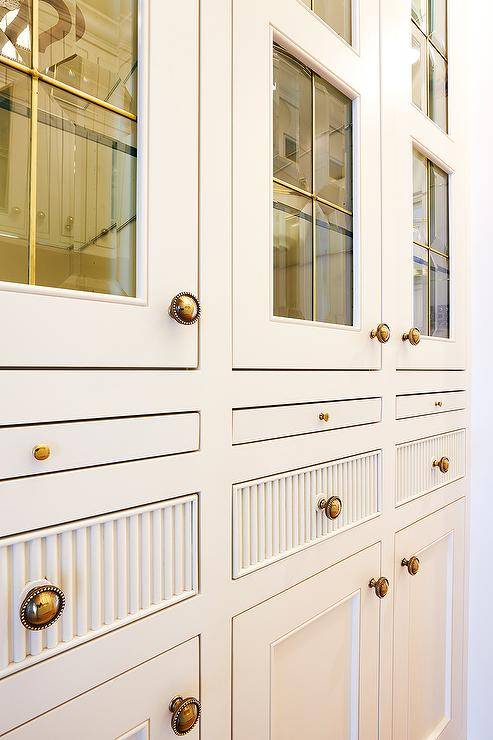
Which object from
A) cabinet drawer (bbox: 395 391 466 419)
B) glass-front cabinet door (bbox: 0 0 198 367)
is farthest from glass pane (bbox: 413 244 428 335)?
glass-front cabinet door (bbox: 0 0 198 367)

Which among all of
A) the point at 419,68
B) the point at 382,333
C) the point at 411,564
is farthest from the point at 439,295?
the point at 411,564

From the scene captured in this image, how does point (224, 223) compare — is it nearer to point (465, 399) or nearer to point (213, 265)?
point (213, 265)

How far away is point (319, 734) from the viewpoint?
2.59 ft

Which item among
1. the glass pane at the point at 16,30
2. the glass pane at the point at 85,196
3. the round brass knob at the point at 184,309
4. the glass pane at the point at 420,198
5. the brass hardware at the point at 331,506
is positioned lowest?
the brass hardware at the point at 331,506

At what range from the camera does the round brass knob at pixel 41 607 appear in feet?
1.41

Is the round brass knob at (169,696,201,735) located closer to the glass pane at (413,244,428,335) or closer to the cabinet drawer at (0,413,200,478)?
the cabinet drawer at (0,413,200,478)

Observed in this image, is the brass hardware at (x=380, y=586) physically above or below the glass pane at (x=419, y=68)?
below

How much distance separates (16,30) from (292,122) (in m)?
0.41

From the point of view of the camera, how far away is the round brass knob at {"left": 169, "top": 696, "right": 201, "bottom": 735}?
55cm

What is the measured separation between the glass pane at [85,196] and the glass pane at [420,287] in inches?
27.9

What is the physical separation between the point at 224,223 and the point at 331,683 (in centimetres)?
75

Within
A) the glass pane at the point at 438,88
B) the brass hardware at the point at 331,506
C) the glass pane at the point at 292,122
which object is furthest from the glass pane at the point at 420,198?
the brass hardware at the point at 331,506

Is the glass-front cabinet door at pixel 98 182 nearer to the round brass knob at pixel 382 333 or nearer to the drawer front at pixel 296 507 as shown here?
the drawer front at pixel 296 507

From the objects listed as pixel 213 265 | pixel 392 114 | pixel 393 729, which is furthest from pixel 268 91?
pixel 393 729
